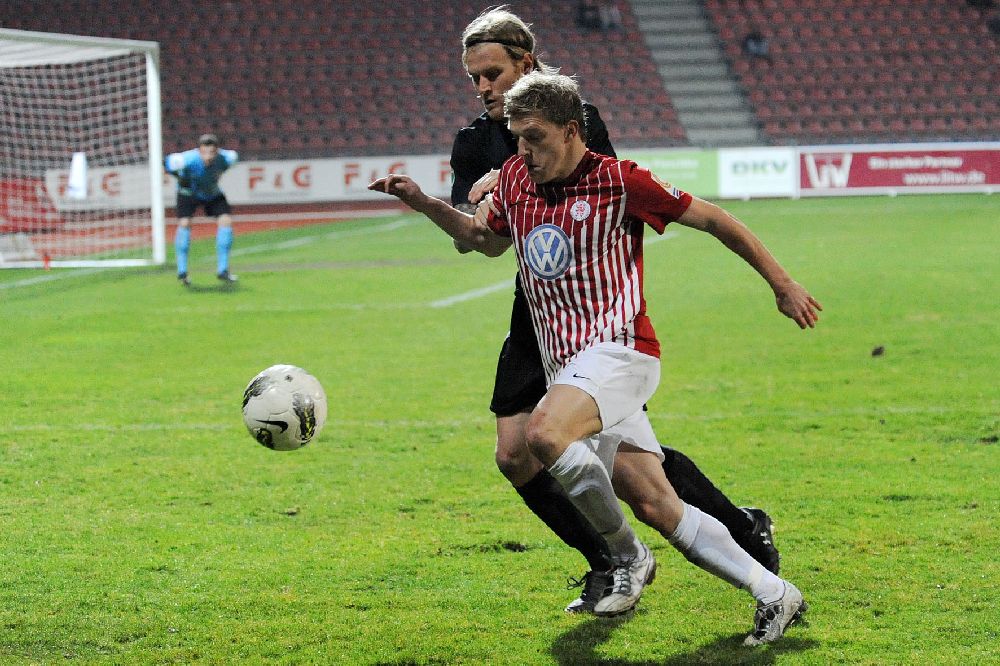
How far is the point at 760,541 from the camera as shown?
13.8ft

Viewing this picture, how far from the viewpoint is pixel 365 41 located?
111ft

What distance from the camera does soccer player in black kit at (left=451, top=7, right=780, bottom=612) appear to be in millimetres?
4031

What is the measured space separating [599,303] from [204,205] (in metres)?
12.5

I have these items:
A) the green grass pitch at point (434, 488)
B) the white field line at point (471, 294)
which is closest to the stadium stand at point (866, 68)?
the white field line at point (471, 294)

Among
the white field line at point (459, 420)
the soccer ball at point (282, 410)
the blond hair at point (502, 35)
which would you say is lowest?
the white field line at point (459, 420)

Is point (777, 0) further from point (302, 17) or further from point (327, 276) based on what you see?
point (327, 276)

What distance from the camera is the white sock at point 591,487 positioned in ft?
11.7

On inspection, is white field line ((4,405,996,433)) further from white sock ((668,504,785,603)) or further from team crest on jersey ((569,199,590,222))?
team crest on jersey ((569,199,590,222))

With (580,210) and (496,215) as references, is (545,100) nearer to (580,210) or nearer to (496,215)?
(580,210)

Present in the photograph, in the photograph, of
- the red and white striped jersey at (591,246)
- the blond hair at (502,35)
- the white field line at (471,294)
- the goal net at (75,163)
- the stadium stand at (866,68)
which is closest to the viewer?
the red and white striped jersey at (591,246)

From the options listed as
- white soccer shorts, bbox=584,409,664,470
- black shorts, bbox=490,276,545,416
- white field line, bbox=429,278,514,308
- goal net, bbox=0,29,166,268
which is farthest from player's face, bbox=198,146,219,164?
white soccer shorts, bbox=584,409,664,470

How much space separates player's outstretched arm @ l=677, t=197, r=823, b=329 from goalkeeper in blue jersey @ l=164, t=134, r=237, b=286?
11.9m

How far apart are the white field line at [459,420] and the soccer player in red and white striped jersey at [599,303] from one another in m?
3.53

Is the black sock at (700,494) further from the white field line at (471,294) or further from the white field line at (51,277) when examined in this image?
the white field line at (51,277)
